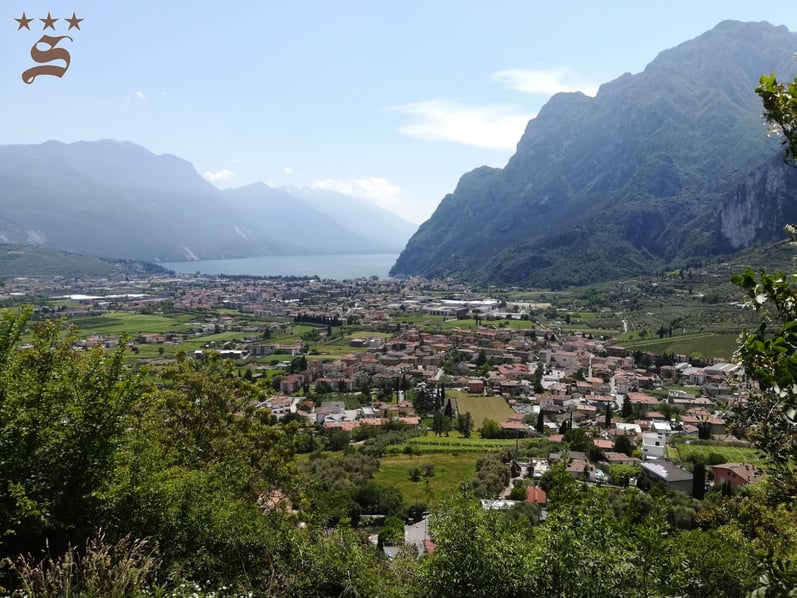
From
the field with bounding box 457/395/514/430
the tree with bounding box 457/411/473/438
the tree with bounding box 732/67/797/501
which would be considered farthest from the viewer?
the field with bounding box 457/395/514/430

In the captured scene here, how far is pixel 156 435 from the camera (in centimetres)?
901

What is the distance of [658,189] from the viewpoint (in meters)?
156

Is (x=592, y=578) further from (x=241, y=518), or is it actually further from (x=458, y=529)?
(x=241, y=518)

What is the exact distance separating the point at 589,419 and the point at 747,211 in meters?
103

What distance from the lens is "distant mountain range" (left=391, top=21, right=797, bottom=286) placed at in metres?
120

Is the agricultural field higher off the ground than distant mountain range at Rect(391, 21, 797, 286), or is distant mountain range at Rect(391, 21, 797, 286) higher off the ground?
distant mountain range at Rect(391, 21, 797, 286)

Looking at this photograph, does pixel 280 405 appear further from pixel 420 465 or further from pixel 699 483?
pixel 699 483

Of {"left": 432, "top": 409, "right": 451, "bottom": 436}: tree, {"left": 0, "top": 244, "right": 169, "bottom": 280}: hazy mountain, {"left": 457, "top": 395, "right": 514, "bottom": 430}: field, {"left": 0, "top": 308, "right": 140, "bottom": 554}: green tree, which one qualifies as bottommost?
{"left": 457, "top": 395, "right": 514, "bottom": 430}: field

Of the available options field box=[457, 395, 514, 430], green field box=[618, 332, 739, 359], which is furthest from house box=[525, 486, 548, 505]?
green field box=[618, 332, 739, 359]

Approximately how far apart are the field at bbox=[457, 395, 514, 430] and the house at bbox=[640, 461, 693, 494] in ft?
43.8

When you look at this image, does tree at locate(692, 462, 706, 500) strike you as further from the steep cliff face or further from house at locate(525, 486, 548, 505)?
the steep cliff face

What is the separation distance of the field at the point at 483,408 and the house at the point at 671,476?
43.8 feet

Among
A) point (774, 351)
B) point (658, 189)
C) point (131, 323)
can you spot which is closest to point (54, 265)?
point (131, 323)

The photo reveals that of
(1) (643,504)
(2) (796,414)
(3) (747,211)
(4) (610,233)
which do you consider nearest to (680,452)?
(1) (643,504)
